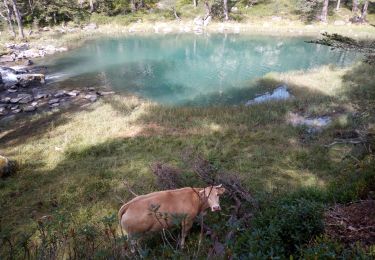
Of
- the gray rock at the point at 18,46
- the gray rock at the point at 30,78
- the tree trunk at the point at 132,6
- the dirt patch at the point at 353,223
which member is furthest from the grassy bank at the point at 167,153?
the tree trunk at the point at 132,6

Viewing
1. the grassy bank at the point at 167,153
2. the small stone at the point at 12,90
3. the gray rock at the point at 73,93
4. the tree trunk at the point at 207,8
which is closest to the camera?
the grassy bank at the point at 167,153

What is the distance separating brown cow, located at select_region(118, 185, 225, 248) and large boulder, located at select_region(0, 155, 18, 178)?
8038mm

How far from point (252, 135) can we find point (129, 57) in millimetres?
27180

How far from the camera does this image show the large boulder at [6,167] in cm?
1230

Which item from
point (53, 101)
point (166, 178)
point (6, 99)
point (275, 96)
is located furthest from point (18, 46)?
point (166, 178)

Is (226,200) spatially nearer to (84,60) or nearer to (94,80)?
(94,80)

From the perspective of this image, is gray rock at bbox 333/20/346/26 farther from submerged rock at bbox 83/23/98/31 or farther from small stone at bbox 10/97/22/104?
small stone at bbox 10/97/22/104

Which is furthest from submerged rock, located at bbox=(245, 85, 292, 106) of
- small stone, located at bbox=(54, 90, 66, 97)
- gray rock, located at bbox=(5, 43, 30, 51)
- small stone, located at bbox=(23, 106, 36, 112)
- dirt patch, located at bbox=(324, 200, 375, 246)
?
gray rock, located at bbox=(5, 43, 30, 51)

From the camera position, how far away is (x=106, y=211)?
948 cm

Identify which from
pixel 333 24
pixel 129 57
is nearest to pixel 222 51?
pixel 129 57

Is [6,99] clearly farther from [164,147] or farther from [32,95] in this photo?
[164,147]

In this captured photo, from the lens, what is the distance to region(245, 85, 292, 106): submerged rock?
73.2 ft

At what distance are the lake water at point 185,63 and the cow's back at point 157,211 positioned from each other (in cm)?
1714

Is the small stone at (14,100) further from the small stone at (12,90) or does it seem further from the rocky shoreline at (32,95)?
the small stone at (12,90)
